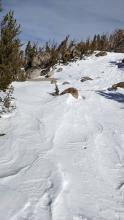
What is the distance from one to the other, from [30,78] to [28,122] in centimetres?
923

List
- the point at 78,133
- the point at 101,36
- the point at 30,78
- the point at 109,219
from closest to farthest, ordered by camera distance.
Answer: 1. the point at 109,219
2. the point at 78,133
3. the point at 30,78
4. the point at 101,36

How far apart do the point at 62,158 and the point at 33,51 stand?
13.9 metres

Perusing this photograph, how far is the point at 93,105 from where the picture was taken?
478 inches

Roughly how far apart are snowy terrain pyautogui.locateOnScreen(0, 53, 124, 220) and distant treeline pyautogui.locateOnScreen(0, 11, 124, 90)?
50.1 inches

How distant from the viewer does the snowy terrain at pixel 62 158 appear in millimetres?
4793

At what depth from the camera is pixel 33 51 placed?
1997cm

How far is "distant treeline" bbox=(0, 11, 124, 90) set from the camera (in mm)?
10039

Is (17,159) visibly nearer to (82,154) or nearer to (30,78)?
(82,154)

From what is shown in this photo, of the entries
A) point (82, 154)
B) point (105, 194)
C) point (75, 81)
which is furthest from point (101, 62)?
point (105, 194)

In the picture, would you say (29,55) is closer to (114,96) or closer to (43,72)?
(43,72)

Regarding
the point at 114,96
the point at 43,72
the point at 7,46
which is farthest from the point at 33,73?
the point at 7,46

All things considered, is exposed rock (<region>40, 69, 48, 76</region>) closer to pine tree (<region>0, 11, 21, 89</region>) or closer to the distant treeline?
the distant treeline

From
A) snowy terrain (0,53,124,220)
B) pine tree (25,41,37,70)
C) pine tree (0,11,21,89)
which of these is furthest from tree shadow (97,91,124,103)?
pine tree (25,41,37,70)

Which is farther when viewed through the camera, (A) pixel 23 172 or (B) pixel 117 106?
(B) pixel 117 106
